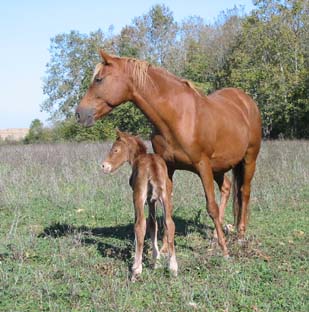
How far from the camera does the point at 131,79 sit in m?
5.11

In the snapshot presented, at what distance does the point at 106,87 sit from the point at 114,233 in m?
2.27

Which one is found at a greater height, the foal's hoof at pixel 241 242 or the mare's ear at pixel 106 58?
the mare's ear at pixel 106 58

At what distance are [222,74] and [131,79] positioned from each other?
88.0 ft

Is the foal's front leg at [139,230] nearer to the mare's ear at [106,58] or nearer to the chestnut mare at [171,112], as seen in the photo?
the chestnut mare at [171,112]

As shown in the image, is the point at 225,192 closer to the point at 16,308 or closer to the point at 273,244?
the point at 273,244

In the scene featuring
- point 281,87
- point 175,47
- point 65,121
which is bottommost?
point 65,121

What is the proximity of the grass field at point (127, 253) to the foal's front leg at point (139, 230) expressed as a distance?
13 cm

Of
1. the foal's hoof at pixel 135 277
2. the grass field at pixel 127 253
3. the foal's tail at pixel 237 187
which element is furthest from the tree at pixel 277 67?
the foal's hoof at pixel 135 277

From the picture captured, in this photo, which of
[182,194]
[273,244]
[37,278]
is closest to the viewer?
[37,278]

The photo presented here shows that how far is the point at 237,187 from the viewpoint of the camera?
6.78 metres

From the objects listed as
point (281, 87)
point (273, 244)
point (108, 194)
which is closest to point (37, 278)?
point (273, 244)

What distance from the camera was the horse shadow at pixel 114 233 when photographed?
5.36 meters

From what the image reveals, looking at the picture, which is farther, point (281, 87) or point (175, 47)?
point (175, 47)

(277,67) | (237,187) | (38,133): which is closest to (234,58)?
(277,67)
